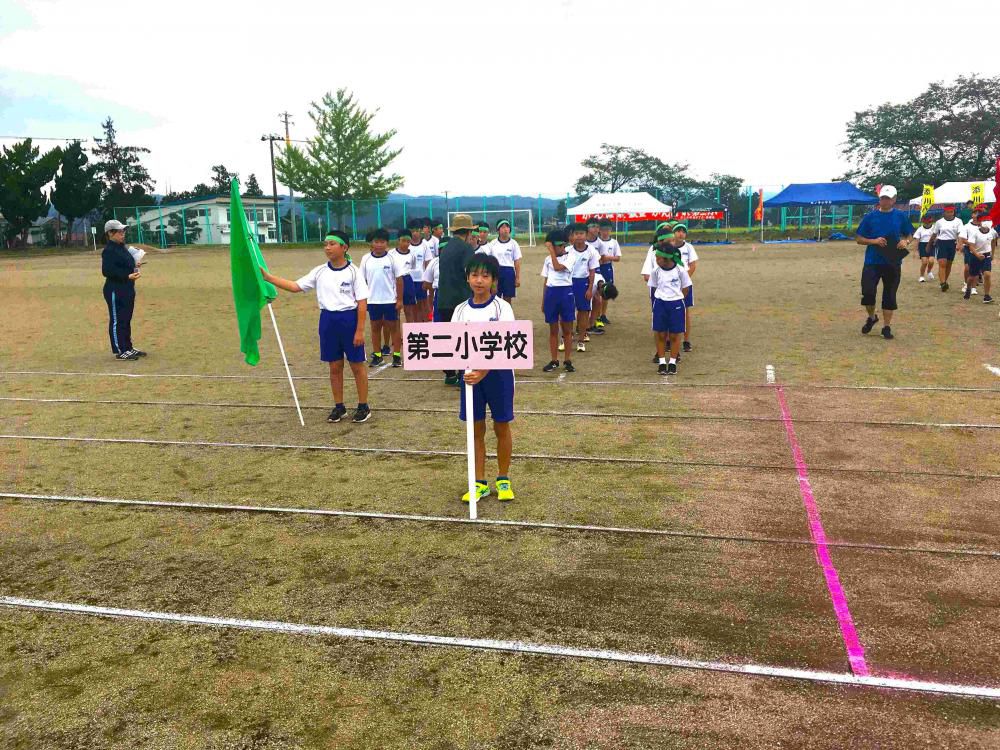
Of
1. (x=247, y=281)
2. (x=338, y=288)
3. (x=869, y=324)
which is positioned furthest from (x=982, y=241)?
(x=247, y=281)

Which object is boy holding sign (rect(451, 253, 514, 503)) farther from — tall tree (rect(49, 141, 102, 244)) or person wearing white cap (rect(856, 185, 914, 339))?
tall tree (rect(49, 141, 102, 244))

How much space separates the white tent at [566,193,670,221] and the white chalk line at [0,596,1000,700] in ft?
139

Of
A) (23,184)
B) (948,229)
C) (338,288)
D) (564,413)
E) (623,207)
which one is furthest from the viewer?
(23,184)

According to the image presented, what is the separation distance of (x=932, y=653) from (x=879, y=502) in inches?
76.6

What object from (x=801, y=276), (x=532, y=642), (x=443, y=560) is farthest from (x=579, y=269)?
(x=801, y=276)

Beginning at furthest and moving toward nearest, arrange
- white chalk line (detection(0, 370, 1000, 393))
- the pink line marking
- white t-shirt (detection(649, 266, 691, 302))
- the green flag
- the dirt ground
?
1. white t-shirt (detection(649, 266, 691, 302))
2. white chalk line (detection(0, 370, 1000, 393))
3. the green flag
4. the pink line marking
5. the dirt ground

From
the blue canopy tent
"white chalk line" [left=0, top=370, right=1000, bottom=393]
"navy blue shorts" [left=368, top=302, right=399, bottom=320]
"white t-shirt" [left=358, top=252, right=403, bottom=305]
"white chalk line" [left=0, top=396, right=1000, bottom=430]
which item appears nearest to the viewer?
"white chalk line" [left=0, top=396, right=1000, bottom=430]

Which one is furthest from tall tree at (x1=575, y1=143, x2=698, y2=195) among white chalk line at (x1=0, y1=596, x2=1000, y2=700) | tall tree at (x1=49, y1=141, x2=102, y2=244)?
white chalk line at (x1=0, y1=596, x2=1000, y2=700)

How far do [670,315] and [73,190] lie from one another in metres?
58.5

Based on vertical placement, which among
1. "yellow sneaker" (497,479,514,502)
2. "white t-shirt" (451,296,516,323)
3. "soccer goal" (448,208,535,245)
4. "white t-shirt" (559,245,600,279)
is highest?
"soccer goal" (448,208,535,245)

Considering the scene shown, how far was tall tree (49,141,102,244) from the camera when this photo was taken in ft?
179

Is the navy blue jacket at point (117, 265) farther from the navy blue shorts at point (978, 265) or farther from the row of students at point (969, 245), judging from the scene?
the navy blue shorts at point (978, 265)

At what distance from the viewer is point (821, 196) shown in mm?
40812

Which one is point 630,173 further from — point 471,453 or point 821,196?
point 471,453
